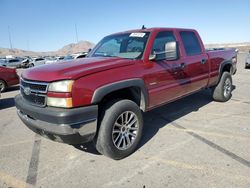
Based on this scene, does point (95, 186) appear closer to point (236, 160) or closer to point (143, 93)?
point (143, 93)

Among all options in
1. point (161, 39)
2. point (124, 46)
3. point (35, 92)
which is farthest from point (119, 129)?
point (161, 39)

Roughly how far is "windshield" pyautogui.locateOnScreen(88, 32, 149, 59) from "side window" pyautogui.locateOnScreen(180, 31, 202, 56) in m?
1.15

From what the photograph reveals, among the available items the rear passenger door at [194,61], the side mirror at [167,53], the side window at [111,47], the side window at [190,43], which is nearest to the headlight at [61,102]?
the side mirror at [167,53]

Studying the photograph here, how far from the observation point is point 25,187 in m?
3.08

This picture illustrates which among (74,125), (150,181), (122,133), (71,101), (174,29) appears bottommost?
(150,181)

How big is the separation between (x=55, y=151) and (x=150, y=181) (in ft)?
5.81

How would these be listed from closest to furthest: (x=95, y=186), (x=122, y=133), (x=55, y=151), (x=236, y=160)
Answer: (x=95, y=186), (x=236, y=160), (x=122, y=133), (x=55, y=151)

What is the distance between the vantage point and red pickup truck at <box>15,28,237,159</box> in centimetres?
312

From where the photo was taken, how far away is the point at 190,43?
546 cm

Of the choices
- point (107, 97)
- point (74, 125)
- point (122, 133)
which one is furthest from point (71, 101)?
point (122, 133)

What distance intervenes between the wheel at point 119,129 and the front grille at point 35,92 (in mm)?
843

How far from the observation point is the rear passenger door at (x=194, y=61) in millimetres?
5125

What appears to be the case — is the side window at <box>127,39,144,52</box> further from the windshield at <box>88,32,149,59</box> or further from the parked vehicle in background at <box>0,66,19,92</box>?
the parked vehicle in background at <box>0,66,19,92</box>

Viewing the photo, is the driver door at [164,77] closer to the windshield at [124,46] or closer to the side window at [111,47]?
the windshield at [124,46]
